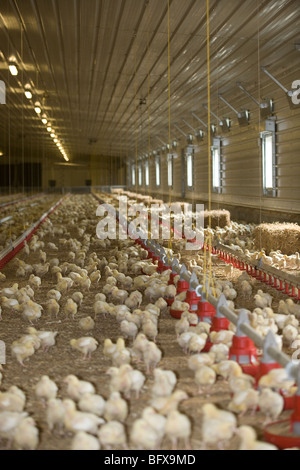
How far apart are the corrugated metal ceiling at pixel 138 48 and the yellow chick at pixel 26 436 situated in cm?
577

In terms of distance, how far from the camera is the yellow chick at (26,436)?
89.5 inches

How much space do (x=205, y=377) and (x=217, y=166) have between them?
13416mm

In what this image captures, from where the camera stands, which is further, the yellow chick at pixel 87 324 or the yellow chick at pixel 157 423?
the yellow chick at pixel 87 324

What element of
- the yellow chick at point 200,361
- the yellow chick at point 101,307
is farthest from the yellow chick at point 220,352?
the yellow chick at point 101,307

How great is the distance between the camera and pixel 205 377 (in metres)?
2.84

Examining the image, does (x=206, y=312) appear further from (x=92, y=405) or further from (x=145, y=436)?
(x=145, y=436)

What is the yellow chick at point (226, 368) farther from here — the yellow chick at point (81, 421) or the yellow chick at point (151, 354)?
the yellow chick at point (81, 421)

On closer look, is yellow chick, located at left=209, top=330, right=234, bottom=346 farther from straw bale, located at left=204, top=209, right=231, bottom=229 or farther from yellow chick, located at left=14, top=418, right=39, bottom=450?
straw bale, located at left=204, top=209, right=231, bottom=229

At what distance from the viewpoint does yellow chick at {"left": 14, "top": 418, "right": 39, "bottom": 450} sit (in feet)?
7.46

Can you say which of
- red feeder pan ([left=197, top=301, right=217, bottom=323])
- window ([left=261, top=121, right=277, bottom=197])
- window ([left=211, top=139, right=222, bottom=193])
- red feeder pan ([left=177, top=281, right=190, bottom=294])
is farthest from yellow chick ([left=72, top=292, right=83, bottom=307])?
window ([left=211, top=139, right=222, bottom=193])

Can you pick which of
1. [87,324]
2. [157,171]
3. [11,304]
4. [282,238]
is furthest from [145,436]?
[157,171]

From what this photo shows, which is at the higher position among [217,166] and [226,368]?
[217,166]

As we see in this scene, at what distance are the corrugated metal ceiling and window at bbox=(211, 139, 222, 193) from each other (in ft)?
4.21
